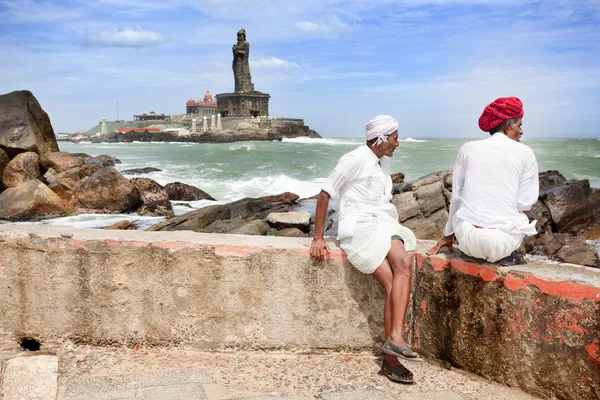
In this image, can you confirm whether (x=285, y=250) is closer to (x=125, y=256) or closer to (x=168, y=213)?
(x=125, y=256)

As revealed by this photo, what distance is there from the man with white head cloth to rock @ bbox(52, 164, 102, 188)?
13.7 m

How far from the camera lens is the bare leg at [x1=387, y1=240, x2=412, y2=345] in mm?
2908

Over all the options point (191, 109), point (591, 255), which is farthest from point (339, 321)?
point (191, 109)

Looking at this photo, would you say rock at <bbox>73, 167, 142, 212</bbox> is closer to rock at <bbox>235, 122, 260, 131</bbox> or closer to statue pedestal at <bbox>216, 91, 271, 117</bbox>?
rock at <bbox>235, 122, 260, 131</bbox>

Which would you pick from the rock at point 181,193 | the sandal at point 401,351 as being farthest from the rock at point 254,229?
the sandal at point 401,351

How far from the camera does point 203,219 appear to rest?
12.0 meters

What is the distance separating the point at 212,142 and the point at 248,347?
3096 inches

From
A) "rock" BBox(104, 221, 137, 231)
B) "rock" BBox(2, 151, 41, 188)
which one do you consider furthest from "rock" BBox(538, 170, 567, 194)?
"rock" BBox(2, 151, 41, 188)

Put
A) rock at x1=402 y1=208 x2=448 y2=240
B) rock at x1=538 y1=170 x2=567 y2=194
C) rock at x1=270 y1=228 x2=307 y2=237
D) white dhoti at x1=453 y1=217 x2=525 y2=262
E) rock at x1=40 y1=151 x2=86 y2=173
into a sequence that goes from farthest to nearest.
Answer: rock at x1=40 y1=151 x2=86 y2=173 < rock at x1=538 y1=170 x2=567 y2=194 < rock at x1=402 y1=208 x2=448 y2=240 < rock at x1=270 y1=228 x2=307 y2=237 < white dhoti at x1=453 y1=217 x2=525 y2=262

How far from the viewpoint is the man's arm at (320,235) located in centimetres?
304

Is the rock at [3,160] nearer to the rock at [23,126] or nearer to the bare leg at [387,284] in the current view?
the rock at [23,126]

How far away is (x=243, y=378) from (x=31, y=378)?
3.42 feet

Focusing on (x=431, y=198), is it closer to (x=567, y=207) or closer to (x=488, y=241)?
(x=567, y=207)

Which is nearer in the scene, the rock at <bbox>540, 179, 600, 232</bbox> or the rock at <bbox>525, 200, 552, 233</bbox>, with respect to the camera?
the rock at <bbox>525, 200, 552, 233</bbox>
